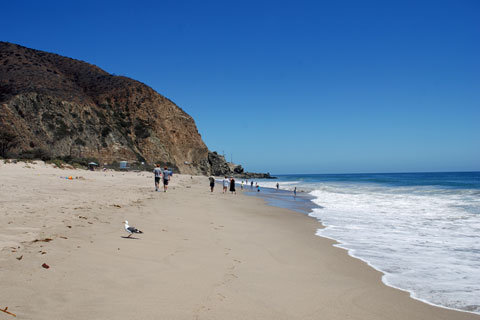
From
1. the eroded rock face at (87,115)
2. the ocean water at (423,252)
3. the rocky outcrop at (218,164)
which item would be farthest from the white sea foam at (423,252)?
the rocky outcrop at (218,164)

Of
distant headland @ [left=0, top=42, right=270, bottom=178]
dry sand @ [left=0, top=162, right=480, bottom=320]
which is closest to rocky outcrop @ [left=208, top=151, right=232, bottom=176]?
distant headland @ [left=0, top=42, right=270, bottom=178]

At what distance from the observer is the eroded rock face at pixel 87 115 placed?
1598 inches

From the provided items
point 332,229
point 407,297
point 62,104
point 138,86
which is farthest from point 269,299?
point 138,86

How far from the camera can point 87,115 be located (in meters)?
47.6

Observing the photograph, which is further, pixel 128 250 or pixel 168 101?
pixel 168 101

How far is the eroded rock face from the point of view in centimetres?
4059

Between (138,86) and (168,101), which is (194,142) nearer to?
(168,101)

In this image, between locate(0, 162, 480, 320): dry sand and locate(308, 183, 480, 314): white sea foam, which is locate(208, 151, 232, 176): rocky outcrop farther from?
locate(0, 162, 480, 320): dry sand

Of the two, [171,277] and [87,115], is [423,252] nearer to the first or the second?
[171,277]

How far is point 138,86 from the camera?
5972cm

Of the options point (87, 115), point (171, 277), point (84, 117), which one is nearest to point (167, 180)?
point (171, 277)

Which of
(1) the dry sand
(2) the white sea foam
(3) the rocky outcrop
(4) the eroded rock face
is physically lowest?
(2) the white sea foam

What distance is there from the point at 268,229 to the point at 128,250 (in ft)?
15.4

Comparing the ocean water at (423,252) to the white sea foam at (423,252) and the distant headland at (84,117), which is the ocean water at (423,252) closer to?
the white sea foam at (423,252)
